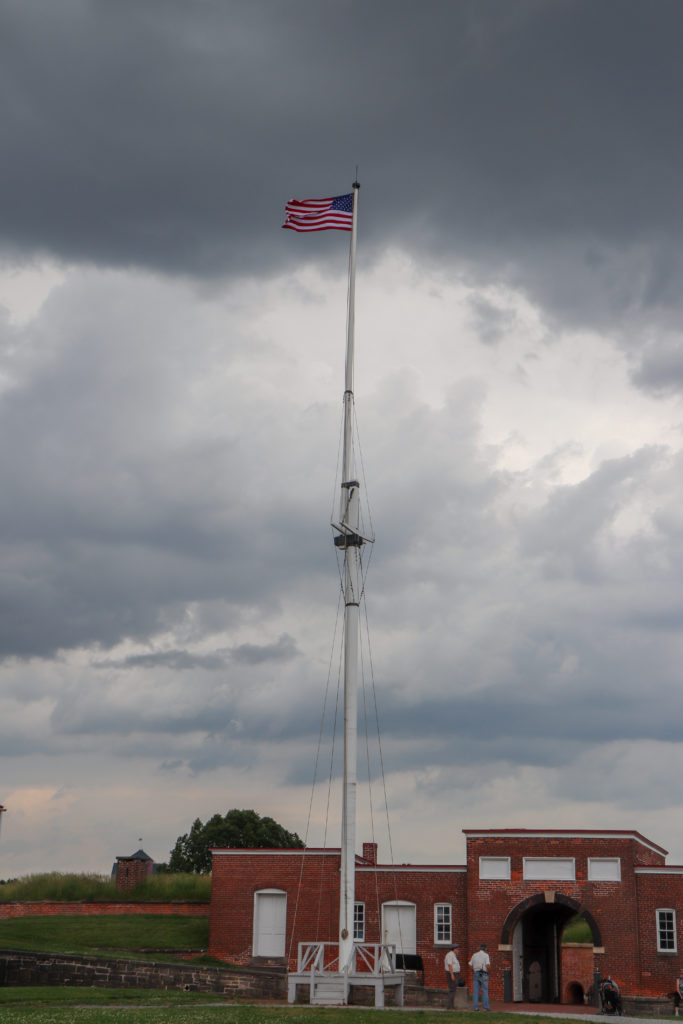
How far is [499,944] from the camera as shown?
→ 39.1 meters

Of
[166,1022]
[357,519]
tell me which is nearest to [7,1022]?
[166,1022]

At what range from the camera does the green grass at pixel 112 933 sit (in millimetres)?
41969

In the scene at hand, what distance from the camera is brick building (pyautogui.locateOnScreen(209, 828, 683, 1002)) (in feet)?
125

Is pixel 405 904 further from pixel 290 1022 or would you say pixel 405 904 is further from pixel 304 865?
pixel 290 1022

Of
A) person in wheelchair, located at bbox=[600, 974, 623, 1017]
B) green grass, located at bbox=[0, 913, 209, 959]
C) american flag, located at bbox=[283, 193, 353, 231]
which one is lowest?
person in wheelchair, located at bbox=[600, 974, 623, 1017]

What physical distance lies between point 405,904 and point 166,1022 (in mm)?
22261

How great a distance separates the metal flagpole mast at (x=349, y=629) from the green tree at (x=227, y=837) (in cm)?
6081

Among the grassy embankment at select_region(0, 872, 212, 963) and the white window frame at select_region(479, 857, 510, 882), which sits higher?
the white window frame at select_region(479, 857, 510, 882)

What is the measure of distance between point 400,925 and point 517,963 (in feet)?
15.1

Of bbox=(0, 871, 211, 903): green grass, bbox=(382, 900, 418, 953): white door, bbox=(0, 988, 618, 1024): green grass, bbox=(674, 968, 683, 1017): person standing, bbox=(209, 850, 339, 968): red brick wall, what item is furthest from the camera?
bbox=(0, 871, 211, 903): green grass

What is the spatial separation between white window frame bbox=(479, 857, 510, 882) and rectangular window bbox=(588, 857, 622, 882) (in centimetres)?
293

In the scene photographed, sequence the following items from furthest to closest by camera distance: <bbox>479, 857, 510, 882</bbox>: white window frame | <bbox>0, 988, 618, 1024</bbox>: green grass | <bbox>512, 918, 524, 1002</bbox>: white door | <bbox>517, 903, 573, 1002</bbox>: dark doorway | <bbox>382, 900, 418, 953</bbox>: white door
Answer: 1. <bbox>382, 900, 418, 953</bbox>: white door
2. <bbox>517, 903, 573, 1002</bbox>: dark doorway
3. <bbox>479, 857, 510, 882</bbox>: white window frame
4. <bbox>512, 918, 524, 1002</bbox>: white door
5. <bbox>0, 988, 618, 1024</bbox>: green grass

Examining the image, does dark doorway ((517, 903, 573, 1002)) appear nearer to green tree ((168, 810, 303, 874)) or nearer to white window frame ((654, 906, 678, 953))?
white window frame ((654, 906, 678, 953))

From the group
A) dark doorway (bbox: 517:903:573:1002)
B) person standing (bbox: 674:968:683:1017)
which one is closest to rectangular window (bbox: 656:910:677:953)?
person standing (bbox: 674:968:683:1017)
